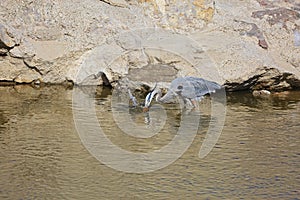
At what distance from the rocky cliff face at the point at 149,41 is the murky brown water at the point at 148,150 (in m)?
1.62

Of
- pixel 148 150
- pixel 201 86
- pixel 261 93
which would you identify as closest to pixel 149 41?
pixel 201 86

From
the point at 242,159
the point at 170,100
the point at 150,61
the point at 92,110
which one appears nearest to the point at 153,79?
the point at 150,61

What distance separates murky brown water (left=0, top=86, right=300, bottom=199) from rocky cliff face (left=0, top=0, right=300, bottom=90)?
1.62m

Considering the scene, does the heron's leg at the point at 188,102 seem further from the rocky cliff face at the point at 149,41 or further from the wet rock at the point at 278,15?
the wet rock at the point at 278,15

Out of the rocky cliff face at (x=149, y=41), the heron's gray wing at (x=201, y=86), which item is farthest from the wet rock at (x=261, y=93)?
the heron's gray wing at (x=201, y=86)

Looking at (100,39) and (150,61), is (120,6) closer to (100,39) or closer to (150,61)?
(100,39)

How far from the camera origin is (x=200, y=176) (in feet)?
17.3

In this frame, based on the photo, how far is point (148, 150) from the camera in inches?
241

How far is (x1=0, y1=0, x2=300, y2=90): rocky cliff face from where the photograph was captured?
32.3 feet

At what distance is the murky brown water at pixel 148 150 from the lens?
4.87 metres

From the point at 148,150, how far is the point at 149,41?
14.5 ft

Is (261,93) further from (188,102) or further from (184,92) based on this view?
(184,92)

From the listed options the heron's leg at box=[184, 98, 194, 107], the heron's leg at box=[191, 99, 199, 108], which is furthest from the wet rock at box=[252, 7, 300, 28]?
the heron's leg at box=[184, 98, 194, 107]

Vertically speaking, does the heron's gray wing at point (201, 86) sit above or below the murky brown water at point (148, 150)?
above
